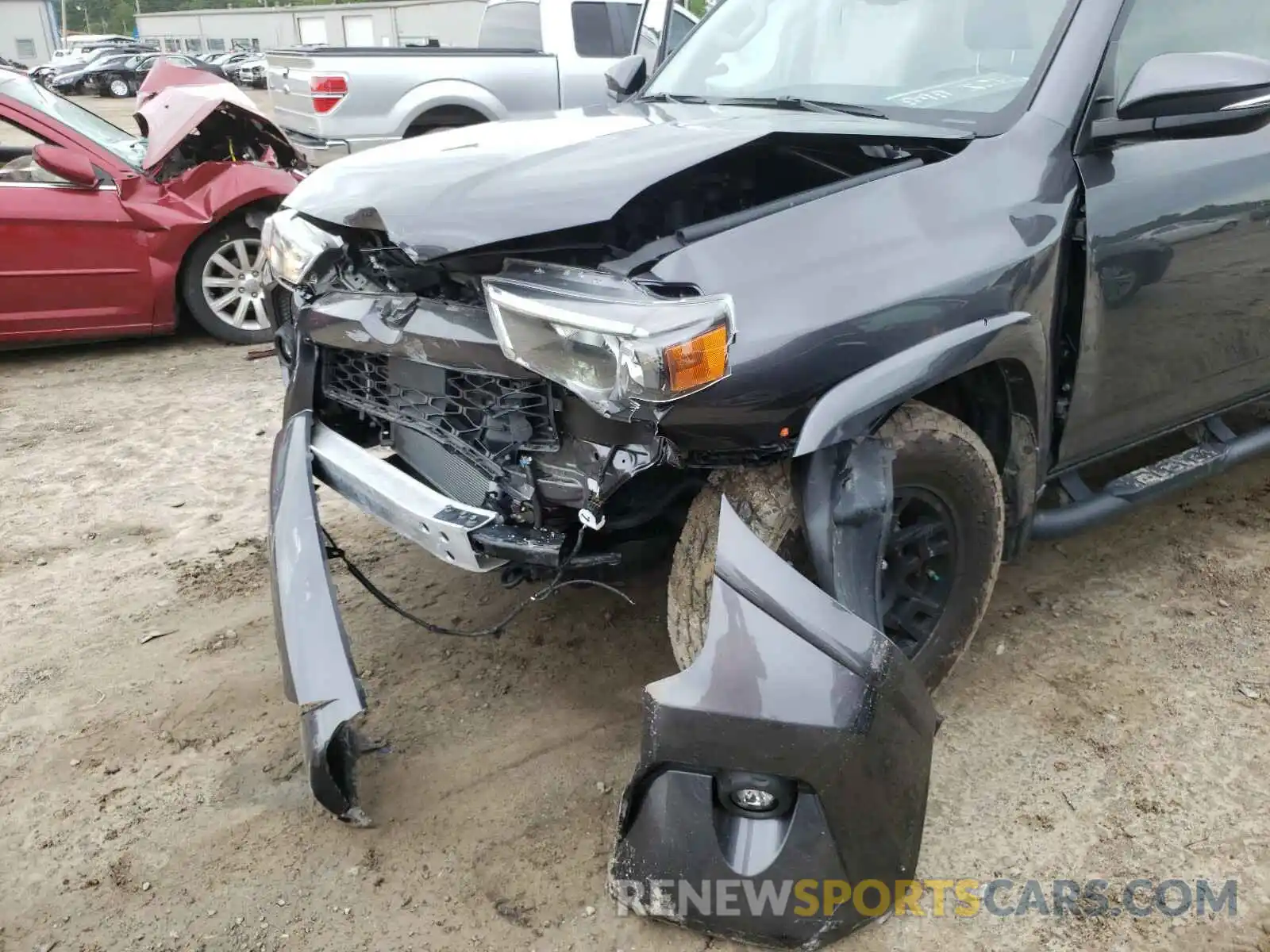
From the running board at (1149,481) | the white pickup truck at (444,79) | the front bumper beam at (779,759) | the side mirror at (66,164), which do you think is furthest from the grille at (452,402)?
the white pickup truck at (444,79)

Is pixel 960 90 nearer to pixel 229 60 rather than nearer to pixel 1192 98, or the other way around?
pixel 1192 98

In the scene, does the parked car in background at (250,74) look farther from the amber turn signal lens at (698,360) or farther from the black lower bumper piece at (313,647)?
the amber turn signal lens at (698,360)

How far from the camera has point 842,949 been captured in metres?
1.89

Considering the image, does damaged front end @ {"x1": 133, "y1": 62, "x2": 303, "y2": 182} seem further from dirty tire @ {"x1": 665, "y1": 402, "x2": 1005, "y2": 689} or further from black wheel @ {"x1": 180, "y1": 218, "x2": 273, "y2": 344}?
dirty tire @ {"x1": 665, "y1": 402, "x2": 1005, "y2": 689}

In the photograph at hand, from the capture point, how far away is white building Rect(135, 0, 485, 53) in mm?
29766

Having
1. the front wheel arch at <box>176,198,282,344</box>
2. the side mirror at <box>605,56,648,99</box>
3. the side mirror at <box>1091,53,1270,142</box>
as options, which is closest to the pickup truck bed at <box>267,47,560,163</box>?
the front wheel arch at <box>176,198,282,344</box>

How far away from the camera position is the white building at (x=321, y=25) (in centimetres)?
2977

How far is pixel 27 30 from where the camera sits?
171 ft

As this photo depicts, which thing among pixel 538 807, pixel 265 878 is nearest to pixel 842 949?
pixel 538 807

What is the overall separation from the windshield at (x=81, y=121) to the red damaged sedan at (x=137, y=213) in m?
0.01

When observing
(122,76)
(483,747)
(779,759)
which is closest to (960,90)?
(779,759)

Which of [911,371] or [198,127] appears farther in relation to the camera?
[198,127]

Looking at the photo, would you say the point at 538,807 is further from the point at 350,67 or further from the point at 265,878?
the point at 350,67

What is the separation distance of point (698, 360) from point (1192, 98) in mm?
1304
